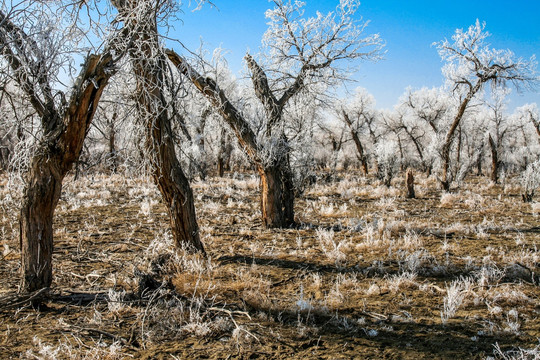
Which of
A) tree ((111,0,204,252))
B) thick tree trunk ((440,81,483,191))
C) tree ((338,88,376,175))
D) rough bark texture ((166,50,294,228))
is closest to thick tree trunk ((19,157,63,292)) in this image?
tree ((111,0,204,252))

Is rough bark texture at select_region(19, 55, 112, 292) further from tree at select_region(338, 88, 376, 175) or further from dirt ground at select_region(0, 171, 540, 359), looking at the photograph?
tree at select_region(338, 88, 376, 175)

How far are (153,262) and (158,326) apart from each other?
5.47 feet

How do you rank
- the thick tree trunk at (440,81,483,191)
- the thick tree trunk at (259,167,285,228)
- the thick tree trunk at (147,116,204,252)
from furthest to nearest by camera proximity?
1. the thick tree trunk at (440,81,483,191)
2. the thick tree trunk at (259,167,285,228)
3. the thick tree trunk at (147,116,204,252)

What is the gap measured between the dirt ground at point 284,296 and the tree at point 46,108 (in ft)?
1.40

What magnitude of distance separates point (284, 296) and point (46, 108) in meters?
3.31

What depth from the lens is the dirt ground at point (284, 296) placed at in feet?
10.7

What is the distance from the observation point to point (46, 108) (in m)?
3.81

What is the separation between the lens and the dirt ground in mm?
3257

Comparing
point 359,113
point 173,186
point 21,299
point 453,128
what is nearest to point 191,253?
point 173,186

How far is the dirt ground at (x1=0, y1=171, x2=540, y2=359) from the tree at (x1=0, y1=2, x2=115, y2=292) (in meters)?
0.43

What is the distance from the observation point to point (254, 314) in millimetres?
3908

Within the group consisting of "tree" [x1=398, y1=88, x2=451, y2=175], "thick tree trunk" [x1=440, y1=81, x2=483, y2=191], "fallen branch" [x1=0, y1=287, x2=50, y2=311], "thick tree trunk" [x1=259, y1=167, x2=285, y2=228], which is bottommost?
"fallen branch" [x1=0, y1=287, x2=50, y2=311]

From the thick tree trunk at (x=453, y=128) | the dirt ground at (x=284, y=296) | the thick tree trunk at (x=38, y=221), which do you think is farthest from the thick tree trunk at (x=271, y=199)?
the thick tree trunk at (x=453, y=128)

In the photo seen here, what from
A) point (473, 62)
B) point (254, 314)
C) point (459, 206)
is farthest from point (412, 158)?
point (254, 314)
